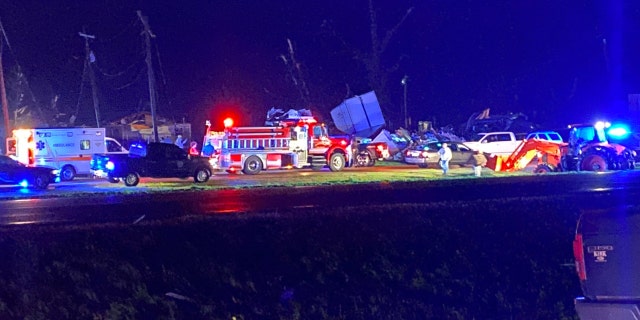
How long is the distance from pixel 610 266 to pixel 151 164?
78.4 ft

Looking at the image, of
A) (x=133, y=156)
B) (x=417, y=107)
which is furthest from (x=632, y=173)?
(x=417, y=107)

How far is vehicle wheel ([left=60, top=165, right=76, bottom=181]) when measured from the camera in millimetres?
31047

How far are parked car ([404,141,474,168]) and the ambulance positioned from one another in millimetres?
14236

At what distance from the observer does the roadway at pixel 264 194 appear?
17.9 meters

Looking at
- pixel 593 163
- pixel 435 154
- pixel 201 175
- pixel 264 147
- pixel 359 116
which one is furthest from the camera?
pixel 359 116

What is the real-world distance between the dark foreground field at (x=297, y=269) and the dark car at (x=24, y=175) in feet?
46.1

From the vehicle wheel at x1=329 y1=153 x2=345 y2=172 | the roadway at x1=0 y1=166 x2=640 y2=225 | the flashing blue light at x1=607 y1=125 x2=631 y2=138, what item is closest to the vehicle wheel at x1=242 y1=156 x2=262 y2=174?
the roadway at x1=0 y1=166 x2=640 y2=225

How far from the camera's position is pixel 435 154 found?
122 ft

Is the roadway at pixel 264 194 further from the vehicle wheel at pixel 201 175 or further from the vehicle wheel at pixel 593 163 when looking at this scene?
the vehicle wheel at pixel 593 163

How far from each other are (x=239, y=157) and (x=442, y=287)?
24.3 metres

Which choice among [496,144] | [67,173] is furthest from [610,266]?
[496,144]

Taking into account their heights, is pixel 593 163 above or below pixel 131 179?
below

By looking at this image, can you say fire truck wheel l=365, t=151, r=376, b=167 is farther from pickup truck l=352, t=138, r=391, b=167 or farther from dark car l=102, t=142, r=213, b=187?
dark car l=102, t=142, r=213, b=187

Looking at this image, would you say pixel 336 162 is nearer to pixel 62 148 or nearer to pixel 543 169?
pixel 543 169
